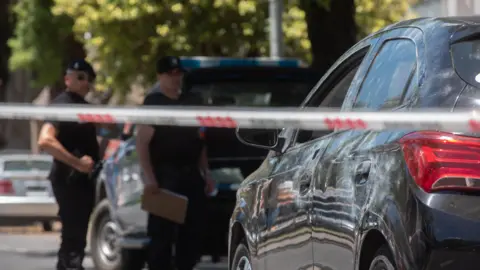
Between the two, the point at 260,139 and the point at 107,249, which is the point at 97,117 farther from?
the point at 107,249

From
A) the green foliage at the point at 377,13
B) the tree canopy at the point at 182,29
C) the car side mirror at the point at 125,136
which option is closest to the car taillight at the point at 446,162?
the car side mirror at the point at 125,136

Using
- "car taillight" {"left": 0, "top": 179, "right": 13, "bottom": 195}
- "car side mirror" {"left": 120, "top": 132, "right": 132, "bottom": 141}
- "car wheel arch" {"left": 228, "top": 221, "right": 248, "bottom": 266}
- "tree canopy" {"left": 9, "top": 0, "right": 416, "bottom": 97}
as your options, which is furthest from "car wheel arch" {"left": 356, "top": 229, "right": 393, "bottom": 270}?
"car taillight" {"left": 0, "top": 179, "right": 13, "bottom": 195}

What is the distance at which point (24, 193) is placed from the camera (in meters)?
21.0

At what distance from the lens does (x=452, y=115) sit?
4.56m

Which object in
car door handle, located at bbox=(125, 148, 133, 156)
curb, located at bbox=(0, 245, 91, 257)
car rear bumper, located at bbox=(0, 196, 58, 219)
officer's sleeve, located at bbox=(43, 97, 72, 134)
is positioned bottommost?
car rear bumper, located at bbox=(0, 196, 58, 219)

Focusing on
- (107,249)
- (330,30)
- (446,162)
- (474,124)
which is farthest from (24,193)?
(474,124)

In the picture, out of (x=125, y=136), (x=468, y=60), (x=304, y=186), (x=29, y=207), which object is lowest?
(x=29, y=207)

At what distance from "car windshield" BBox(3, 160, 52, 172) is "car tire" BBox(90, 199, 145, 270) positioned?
8.35 metres

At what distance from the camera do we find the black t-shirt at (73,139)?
10.2 metres

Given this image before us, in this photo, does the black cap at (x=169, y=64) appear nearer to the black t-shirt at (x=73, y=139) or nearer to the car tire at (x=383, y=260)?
the black t-shirt at (x=73, y=139)

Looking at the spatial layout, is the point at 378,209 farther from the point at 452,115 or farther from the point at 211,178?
the point at 211,178

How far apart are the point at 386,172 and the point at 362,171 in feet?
0.92

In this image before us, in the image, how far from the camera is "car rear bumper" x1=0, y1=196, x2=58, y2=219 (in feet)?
67.3

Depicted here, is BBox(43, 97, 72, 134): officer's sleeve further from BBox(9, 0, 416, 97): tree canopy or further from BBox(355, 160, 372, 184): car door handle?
BBox(9, 0, 416, 97): tree canopy
